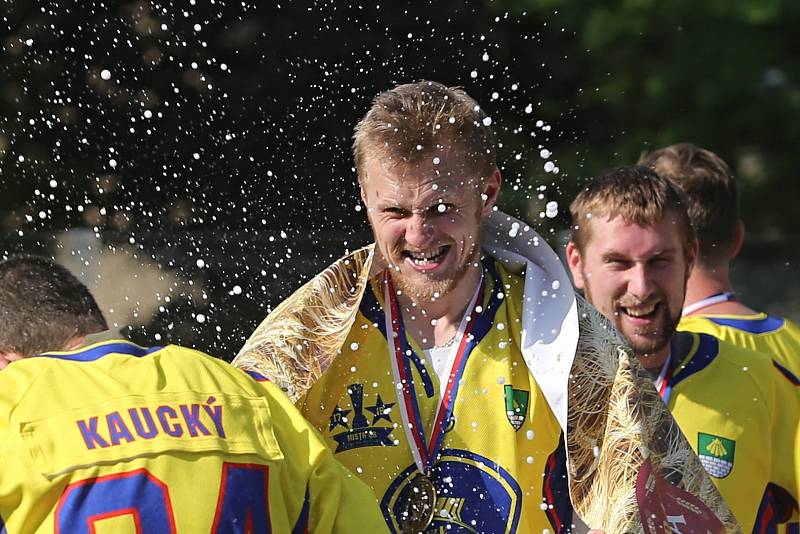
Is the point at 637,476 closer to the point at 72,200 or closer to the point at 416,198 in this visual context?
the point at 416,198

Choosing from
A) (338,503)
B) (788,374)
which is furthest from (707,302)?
(338,503)

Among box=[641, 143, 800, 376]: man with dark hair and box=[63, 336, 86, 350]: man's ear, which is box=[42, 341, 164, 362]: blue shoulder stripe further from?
box=[641, 143, 800, 376]: man with dark hair

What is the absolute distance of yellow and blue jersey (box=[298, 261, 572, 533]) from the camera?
3732 millimetres

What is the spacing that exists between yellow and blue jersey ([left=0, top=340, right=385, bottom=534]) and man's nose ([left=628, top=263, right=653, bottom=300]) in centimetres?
171

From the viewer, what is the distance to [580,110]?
10.4 m

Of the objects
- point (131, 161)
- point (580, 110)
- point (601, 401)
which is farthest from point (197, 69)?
point (601, 401)

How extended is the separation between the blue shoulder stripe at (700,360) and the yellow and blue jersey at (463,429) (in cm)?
89

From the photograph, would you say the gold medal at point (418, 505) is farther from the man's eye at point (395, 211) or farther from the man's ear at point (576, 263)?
the man's ear at point (576, 263)

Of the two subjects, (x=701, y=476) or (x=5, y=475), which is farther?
(x=701, y=476)

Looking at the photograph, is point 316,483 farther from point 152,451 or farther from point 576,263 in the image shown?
point 576,263

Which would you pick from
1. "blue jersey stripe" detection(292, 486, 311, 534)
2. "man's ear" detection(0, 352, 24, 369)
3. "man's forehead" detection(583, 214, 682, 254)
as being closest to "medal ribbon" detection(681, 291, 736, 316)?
"man's forehead" detection(583, 214, 682, 254)

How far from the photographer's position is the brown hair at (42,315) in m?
3.53

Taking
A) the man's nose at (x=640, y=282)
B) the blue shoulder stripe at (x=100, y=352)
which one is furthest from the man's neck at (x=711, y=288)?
the blue shoulder stripe at (x=100, y=352)

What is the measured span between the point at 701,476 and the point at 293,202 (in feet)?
17.9
